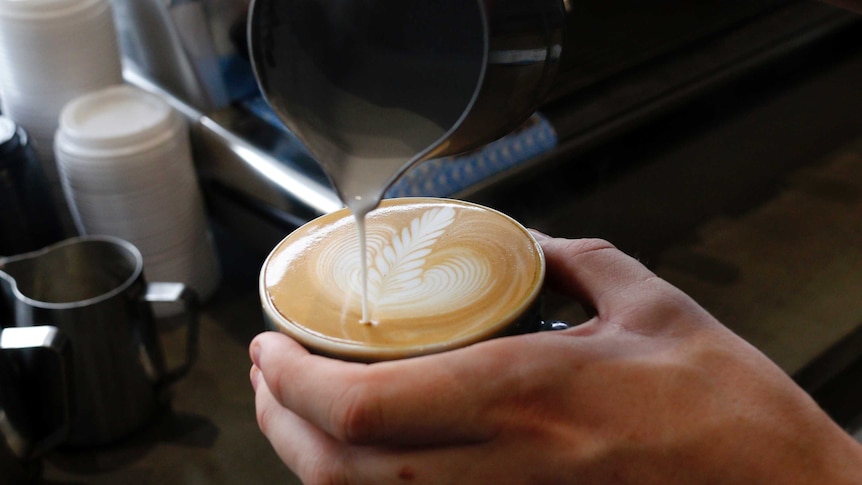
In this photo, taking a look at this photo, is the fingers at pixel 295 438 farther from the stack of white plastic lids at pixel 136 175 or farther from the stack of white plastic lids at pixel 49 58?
the stack of white plastic lids at pixel 49 58

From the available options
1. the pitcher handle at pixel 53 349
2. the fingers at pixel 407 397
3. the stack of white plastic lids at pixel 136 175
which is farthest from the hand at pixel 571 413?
the stack of white plastic lids at pixel 136 175

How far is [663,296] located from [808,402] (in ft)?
0.37

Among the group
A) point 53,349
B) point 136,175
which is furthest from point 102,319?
point 136,175

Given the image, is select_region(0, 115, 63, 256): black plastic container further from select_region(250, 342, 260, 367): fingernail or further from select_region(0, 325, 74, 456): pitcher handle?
select_region(250, 342, 260, 367): fingernail

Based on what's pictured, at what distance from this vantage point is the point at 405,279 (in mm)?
613

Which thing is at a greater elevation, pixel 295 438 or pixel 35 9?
pixel 35 9

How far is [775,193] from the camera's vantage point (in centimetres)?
127

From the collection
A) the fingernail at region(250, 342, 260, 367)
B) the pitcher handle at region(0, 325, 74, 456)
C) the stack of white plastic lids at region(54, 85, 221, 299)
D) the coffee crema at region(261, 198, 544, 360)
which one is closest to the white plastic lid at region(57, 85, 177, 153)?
the stack of white plastic lids at region(54, 85, 221, 299)

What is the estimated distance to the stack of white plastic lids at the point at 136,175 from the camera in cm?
101

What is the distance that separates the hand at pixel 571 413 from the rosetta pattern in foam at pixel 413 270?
9 centimetres

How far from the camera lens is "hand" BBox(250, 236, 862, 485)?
0.46 metres

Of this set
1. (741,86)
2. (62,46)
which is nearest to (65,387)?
(62,46)

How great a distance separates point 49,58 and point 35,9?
0.21ft

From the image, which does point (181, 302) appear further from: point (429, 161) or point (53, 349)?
point (429, 161)
